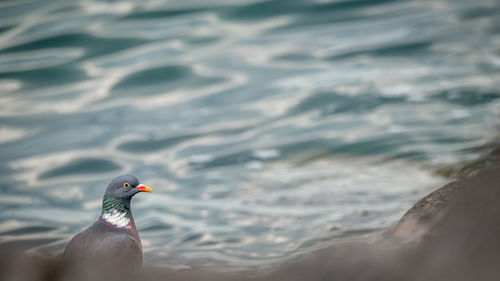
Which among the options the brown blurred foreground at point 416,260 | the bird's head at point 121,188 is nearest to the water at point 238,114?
the bird's head at point 121,188

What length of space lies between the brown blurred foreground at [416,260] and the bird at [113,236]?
2.13 feet

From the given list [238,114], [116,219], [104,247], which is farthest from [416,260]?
[238,114]

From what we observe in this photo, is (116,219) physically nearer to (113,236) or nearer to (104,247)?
(113,236)

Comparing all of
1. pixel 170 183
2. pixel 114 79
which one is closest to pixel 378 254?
pixel 170 183

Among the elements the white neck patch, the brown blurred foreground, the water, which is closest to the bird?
the white neck patch

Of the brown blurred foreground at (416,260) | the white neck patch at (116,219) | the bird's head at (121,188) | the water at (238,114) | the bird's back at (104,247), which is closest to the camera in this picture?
the brown blurred foreground at (416,260)

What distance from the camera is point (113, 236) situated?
435 centimetres

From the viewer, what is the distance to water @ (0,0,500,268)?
23.4 feet

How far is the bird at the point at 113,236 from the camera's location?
413 cm

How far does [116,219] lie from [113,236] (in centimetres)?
31

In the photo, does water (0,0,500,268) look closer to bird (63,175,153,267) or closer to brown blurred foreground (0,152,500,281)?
bird (63,175,153,267)

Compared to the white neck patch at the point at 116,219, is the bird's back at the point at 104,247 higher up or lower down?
lower down

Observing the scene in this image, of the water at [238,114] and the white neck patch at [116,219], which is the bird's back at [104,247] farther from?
the water at [238,114]

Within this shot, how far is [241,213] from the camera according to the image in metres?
7.27
